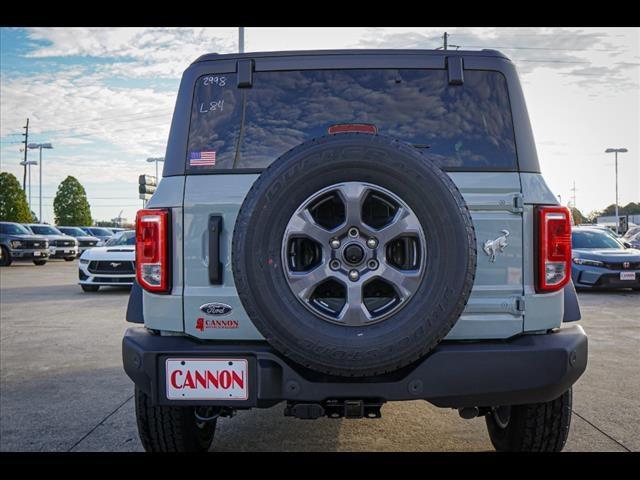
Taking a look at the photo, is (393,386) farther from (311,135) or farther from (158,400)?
(311,135)

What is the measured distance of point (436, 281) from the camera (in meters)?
2.18

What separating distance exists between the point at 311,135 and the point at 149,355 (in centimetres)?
118

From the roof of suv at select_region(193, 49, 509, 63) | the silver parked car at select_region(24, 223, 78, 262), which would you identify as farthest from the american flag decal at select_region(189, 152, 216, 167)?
the silver parked car at select_region(24, 223, 78, 262)

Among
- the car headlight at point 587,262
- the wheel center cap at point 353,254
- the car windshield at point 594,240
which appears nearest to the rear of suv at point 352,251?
the wheel center cap at point 353,254

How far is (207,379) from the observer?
2387 millimetres

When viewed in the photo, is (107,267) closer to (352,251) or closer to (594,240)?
(594,240)

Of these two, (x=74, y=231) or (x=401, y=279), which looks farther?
(x=74, y=231)

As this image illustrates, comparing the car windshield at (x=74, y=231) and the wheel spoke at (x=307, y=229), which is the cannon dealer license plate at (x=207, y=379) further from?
the car windshield at (x=74, y=231)

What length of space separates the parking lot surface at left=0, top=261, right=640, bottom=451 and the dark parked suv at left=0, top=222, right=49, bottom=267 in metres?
16.6

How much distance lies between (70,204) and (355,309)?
54.6 meters

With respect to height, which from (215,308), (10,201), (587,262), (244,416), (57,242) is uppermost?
(10,201)

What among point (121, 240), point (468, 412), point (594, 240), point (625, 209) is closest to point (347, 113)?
point (468, 412)
